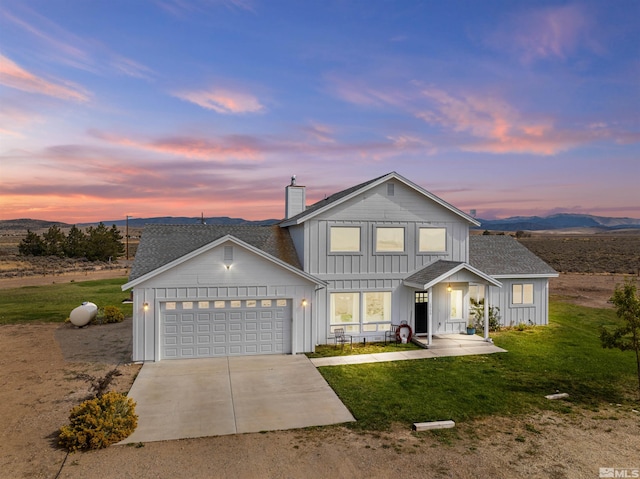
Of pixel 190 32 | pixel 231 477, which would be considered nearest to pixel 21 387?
pixel 231 477

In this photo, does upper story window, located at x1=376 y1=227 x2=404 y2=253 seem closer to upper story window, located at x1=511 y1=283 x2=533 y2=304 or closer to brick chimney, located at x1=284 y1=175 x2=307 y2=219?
brick chimney, located at x1=284 y1=175 x2=307 y2=219

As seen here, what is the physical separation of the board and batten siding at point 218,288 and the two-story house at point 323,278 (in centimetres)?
4

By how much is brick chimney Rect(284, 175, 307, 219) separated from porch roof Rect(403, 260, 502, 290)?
7141 millimetres

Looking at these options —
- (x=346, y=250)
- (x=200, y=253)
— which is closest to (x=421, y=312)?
(x=346, y=250)

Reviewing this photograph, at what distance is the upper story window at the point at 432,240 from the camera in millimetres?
17672

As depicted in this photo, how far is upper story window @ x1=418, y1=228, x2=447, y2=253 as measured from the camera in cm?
1767

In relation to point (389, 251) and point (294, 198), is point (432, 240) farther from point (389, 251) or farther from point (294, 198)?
point (294, 198)

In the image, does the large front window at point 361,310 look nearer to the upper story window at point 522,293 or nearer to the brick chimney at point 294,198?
the brick chimney at point 294,198

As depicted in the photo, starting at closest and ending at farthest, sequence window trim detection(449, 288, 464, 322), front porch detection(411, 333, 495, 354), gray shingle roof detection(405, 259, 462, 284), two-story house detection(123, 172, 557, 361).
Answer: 1. two-story house detection(123, 172, 557, 361)
2. front porch detection(411, 333, 495, 354)
3. gray shingle roof detection(405, 259, 462, 284)
4. window trim detection(449, 288, 464, 322)

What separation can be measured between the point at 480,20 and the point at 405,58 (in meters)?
4.23

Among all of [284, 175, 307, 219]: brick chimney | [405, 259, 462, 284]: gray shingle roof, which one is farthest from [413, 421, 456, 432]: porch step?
[284, 175, 307, 219]: brick chimney

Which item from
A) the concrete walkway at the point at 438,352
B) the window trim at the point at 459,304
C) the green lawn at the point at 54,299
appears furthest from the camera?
the green lawn at the point at 54,299

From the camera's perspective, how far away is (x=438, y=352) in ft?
49.9

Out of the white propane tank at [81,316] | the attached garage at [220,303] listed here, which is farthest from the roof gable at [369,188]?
the white propane tank at [81,316]
